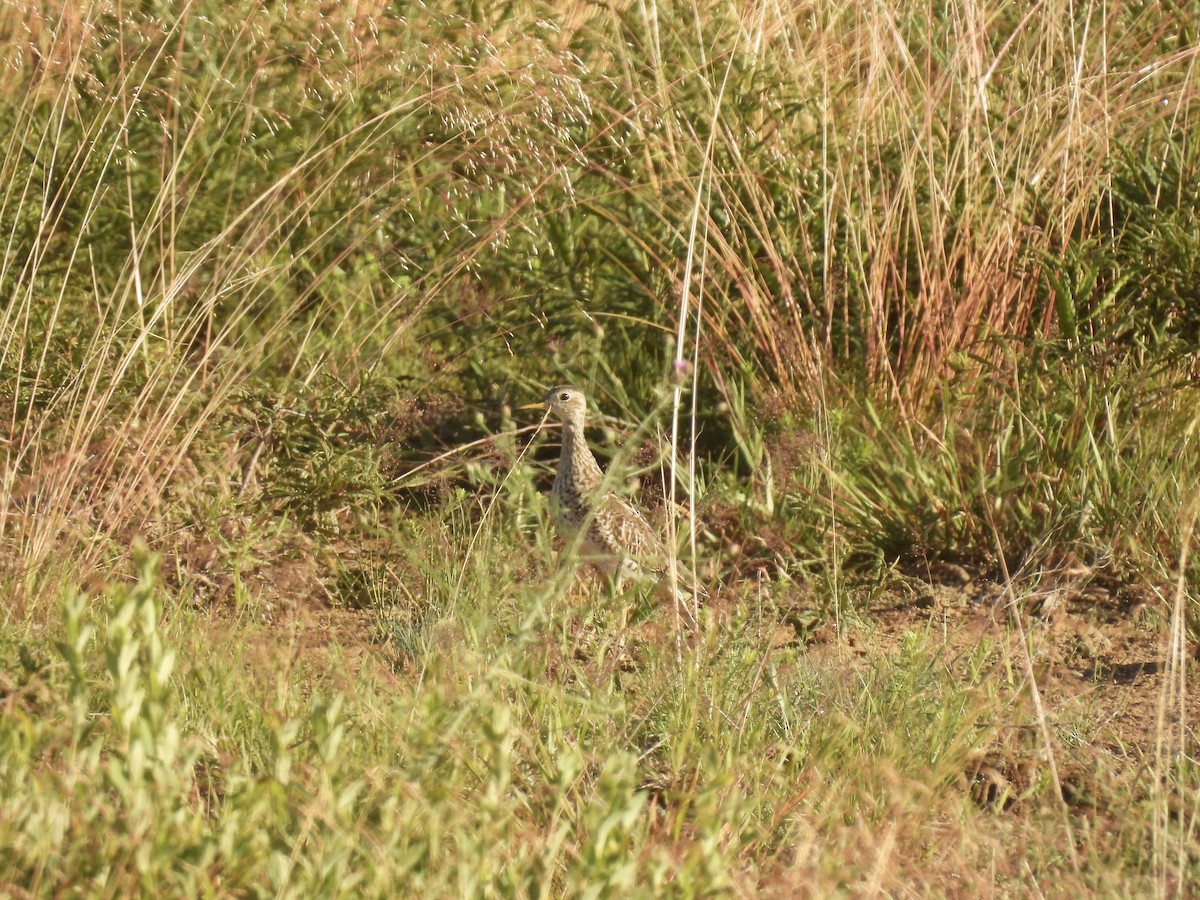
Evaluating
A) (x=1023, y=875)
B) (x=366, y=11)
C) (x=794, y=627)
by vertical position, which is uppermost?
(x=366, y=11)

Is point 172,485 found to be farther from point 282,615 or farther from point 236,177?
point 236,177

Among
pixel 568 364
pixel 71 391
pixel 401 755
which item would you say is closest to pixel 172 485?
pixel 71 391

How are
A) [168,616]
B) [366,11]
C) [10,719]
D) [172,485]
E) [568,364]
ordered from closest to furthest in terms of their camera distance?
[10,719] < [168,616] < [172,485] < [366,11] < [568,364]

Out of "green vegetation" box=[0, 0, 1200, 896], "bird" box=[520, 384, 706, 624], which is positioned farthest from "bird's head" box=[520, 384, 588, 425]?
"green vegetation" box=[0, 0, 1200, 896]

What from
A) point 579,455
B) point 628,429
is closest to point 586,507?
point 579,455

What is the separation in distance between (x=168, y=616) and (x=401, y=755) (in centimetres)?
99

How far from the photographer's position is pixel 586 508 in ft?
13.9

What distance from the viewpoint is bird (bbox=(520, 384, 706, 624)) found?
412cm

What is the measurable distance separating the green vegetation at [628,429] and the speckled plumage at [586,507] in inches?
6.3

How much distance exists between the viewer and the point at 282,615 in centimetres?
383

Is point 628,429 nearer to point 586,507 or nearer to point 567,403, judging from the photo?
point 567,403

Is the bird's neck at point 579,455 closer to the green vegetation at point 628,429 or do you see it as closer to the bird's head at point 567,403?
the bird's head at point 567,403

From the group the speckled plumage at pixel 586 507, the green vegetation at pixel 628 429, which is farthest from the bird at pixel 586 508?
the green vegetation at pixel 628 429

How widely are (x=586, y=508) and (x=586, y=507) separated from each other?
20 mm
